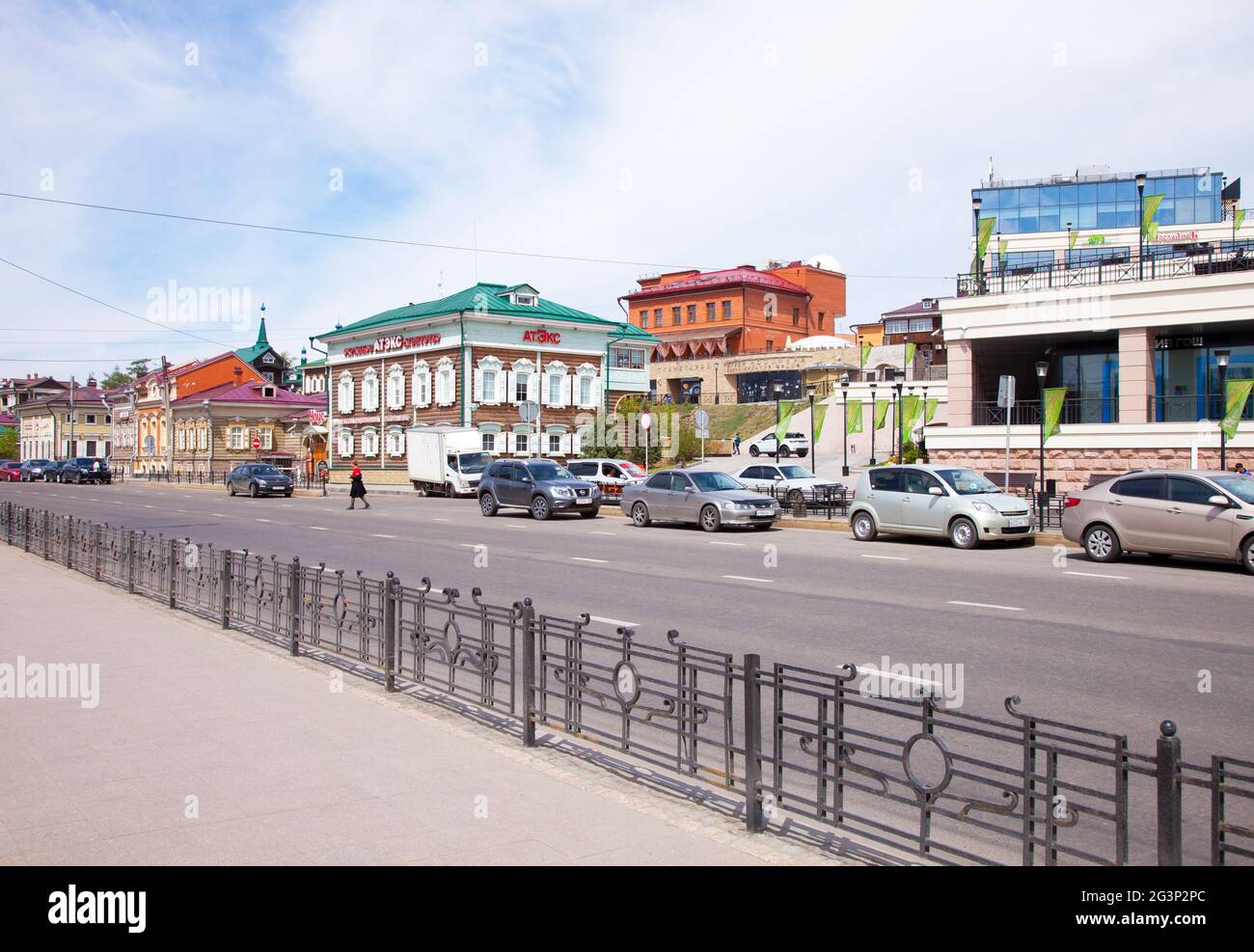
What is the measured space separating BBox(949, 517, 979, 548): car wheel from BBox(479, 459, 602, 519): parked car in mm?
12375

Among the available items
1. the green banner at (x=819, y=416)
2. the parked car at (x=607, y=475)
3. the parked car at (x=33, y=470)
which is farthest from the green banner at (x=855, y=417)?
the parked car at (x=33, y=470)

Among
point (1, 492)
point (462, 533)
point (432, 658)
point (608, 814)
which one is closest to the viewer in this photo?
point (608, 814)

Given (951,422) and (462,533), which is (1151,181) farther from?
(462,533)

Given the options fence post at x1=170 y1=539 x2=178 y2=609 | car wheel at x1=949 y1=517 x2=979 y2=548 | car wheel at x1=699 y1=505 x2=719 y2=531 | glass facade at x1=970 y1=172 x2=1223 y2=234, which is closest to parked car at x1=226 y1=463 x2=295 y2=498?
car wheel at x1=699 y1=505 x2=719 y2=531

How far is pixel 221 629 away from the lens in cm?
1136

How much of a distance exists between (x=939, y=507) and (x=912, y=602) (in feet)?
25.5

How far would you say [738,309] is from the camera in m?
81.8

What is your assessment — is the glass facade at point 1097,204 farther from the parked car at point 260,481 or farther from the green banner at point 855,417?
the parked car at point 260,481

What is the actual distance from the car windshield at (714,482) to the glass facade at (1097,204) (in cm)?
4413

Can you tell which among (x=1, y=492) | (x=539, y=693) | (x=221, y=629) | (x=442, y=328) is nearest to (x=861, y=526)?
(x=221, y=629)

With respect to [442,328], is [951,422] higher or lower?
lower

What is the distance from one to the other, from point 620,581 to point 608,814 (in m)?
9.95

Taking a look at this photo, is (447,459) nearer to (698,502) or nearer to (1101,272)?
(698,502)

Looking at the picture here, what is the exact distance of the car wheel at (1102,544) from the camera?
1716 centimetres
